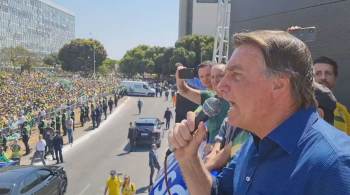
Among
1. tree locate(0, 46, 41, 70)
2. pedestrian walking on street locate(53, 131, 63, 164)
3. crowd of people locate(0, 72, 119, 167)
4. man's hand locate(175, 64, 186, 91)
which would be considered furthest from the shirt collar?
tree locate(0, 46, 41, 70)

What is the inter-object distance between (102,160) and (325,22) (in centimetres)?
1246

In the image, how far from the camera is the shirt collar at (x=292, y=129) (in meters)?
1.57

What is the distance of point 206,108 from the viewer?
2.31 metres

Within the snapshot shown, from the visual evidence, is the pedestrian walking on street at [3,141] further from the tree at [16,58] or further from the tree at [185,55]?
the tree at [16,58]

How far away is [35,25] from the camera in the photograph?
152500 millimetres

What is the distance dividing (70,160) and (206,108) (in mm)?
17185

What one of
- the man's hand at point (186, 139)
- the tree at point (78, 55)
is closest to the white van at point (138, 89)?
the man's hand at point (186, 139)

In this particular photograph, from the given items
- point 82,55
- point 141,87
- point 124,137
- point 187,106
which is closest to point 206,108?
point 187,106

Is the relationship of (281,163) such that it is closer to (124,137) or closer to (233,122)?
(233,122)

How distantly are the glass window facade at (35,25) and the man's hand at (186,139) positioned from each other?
12979 centimetres

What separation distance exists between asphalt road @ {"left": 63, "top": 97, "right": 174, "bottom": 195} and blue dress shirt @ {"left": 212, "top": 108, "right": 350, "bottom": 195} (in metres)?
12.7

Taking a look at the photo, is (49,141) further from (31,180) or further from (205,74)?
(205,74)

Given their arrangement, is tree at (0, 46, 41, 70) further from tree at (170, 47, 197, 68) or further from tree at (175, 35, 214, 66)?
tree at (170, 47, 197, 68)

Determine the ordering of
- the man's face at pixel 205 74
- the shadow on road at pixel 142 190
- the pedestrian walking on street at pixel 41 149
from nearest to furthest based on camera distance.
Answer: the man's face at pixel 205 74, the shadow on road at pixel 142 190, the pedestrian walking on street at pixel 41 149
